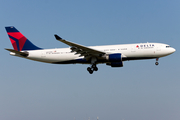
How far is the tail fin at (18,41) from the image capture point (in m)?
40.3

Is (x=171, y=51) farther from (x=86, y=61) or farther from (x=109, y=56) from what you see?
(x=86, y=61)

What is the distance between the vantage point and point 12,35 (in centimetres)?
4156

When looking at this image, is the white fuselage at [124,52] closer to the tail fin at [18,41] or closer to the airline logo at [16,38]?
the tail fin at [18,41]

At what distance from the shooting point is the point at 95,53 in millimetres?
35188

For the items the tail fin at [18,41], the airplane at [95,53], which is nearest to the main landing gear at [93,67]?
the airplane at [95,53]

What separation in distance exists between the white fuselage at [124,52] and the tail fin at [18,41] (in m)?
3.27

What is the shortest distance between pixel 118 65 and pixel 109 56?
4.22 m

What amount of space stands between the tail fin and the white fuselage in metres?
3.27

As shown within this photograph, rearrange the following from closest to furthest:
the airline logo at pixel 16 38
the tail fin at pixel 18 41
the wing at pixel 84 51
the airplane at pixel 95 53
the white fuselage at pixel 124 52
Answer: the wing at pixel 84 51 → the airplane at pixel 95 53 → the white fuselage at pixel 124 52 → the tail fin at pixel 18 41 → the airline logo at pixel 16 38

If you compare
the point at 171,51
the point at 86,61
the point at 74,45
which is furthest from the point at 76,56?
the point at 171,51

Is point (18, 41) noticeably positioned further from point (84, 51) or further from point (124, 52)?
point (124, 52)

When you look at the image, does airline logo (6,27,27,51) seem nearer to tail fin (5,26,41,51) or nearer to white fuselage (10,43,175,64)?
tail fin (5,26,41,51)

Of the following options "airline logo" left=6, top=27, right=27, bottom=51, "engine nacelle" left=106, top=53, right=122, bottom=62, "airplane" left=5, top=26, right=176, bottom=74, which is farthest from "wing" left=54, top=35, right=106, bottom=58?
Answer: "airline logo" left=6, top=27, right=27, bottom=51

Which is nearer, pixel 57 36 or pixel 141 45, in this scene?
pixel 57 36
